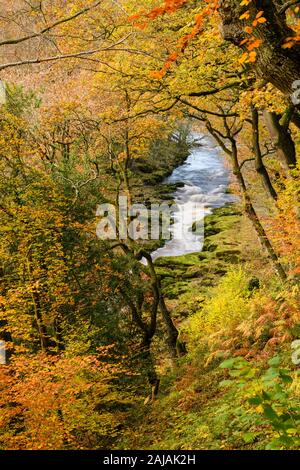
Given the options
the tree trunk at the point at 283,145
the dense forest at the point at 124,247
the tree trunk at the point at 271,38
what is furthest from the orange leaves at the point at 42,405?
the tree trunk at the point at 271,38

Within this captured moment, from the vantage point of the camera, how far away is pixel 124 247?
14.6 metres

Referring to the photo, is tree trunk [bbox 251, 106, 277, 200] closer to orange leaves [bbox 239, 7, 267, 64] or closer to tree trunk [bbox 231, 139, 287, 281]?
tree trunk [bbox 231, 139, 287, 281]

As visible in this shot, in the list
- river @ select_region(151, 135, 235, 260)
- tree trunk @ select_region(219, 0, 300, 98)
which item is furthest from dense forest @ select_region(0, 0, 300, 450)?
river @ select_region(151, 135, 235, 260)

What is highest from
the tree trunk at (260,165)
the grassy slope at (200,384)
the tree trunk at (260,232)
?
the tree trunk at (260,165)

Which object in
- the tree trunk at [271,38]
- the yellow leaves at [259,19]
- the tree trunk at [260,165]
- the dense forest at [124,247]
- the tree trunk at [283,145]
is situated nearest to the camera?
the yellow leaves at [259,19]

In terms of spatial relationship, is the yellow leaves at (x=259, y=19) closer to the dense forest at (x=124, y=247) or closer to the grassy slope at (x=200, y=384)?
the dense forest at (x=124, y=247)

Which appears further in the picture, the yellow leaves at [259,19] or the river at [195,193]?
the river at [195,193]

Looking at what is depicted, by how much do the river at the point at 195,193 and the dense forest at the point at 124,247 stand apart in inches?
334

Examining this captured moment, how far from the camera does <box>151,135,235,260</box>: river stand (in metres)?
26.3

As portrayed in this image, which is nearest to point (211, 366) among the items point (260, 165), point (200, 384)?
point (200, 384)

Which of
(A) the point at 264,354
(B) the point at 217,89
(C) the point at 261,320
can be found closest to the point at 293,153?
(B) the point at 217,89

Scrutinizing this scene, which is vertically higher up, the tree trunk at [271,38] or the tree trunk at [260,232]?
the tree trunk at [271,38]

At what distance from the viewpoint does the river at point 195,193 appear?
2631cm

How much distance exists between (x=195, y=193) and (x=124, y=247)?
2018 centimetres
